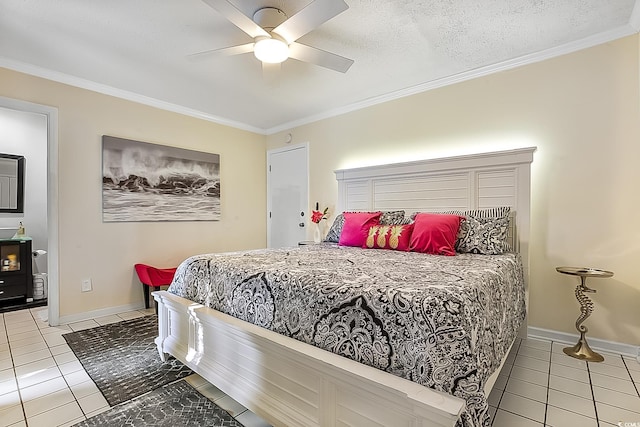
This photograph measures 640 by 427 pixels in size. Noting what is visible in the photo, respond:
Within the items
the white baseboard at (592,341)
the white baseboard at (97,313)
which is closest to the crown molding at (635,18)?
the white baseboard at (592,341)

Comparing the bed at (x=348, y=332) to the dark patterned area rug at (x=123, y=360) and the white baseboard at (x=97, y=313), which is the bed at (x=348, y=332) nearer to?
the dark patterned area rug at (x=123, y=360)

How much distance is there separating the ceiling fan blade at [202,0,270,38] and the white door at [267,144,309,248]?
2.44m

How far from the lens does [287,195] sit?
183 inches

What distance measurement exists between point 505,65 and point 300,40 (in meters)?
1.87

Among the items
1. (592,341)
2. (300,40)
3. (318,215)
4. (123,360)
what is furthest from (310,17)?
(592,341)

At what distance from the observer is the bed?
1.08 meters

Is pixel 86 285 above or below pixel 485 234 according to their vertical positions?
below

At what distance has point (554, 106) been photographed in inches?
103

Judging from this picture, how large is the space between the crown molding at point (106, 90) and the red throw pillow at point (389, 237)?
2.76m

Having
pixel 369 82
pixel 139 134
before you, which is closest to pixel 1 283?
pixel 139 134

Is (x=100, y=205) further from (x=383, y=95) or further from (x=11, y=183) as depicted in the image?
(x=383, y=95)

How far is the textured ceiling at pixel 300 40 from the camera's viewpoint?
206 cm

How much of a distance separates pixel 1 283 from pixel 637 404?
228 inches

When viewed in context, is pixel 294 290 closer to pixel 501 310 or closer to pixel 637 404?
pixel 501 310
